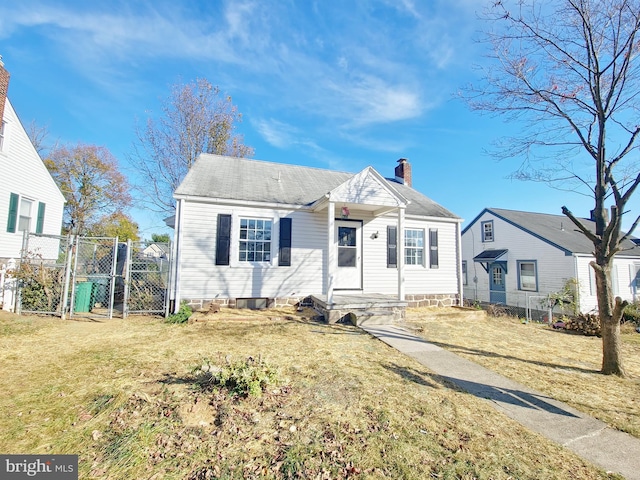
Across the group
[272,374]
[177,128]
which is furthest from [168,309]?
[177,128]

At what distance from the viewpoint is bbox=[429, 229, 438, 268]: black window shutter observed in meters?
10.6

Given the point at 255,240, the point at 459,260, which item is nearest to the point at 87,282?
the point at 255,240

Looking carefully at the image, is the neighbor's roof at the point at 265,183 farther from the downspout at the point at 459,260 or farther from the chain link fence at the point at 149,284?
the chain link fence at the point at 149,284

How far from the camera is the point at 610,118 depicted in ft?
17.1

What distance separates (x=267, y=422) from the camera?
2873 mm

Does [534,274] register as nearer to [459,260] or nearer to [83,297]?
[459,260]

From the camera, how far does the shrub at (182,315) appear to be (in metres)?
7.42

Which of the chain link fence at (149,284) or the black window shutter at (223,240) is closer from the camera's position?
the chain link fence at (149,284)

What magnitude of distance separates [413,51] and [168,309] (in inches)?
411

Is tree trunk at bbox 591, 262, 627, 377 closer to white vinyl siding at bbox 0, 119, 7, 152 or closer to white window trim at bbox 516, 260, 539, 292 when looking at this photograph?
white window trim at bbox 516, 260, 539, 292

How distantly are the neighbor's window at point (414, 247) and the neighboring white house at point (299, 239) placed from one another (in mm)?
37

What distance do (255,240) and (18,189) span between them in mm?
10283
